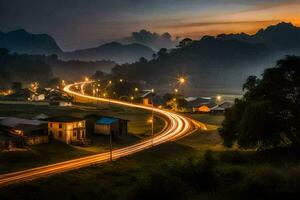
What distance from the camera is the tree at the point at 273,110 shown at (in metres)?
49.4

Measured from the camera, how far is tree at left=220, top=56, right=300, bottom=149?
49.4 m

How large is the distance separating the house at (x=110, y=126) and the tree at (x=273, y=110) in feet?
108

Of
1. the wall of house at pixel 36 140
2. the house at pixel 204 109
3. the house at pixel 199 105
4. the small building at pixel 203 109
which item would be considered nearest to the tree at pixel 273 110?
the wall of house at pixel 36 140

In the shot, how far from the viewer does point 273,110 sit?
49.4 meters

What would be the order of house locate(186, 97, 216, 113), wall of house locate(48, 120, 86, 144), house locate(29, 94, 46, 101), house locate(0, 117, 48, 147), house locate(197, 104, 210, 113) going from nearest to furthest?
1. house locate(0, 117, 48, 147)
2. wall of house locate(48, 120, 86, 144)
3. house locate(197, 104, 210, 113)
4. house locate(186, 97, 216, 113)
5. house locate(29, 94, 46, 101)

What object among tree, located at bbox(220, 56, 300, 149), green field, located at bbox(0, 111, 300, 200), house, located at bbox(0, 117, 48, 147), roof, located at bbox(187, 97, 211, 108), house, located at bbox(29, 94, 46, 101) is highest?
tree, located at bbox(220, 56, 300, 149)

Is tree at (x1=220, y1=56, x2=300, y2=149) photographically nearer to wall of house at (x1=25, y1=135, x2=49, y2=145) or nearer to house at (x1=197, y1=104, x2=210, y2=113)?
wall of house at (x1=25, y1=135, x2=49, y2=145)

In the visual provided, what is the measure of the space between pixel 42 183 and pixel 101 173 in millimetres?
8612

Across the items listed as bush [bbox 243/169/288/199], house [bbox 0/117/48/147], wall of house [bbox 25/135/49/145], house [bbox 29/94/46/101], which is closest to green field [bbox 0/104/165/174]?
wall of house [bbox 25/135/49/145]

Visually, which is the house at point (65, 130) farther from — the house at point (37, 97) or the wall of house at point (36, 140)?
the house at point (37, 97)

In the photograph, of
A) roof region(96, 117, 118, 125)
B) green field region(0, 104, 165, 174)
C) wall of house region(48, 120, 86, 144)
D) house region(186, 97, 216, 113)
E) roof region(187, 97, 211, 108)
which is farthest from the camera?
roof region(187, 97, 211, 108)

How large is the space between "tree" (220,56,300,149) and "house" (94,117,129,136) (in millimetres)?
33058

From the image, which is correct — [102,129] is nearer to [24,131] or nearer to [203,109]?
[24,131]

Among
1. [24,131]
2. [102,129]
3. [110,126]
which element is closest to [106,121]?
[102,129]
